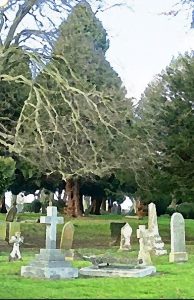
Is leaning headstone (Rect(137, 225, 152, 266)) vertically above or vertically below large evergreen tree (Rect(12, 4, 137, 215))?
below

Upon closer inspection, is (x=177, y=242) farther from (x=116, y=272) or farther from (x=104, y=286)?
(x=104, y=286)

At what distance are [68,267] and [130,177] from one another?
22990 mm

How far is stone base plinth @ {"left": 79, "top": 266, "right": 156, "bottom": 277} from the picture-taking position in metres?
12.1

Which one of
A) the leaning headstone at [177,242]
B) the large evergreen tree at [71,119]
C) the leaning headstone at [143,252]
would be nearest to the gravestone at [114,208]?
the large evergreen tree at [71,119]

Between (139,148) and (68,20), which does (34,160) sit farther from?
(68,20)

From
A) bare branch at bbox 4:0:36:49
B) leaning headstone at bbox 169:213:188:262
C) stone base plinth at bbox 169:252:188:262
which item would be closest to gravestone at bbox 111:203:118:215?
bare branch at bbox 4:0:36:49

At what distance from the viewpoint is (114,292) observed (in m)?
9.59

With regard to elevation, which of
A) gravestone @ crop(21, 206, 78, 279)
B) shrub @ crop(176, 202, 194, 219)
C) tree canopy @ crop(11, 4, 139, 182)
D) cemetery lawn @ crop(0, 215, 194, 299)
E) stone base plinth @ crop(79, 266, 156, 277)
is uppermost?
tree canopy @ crop(11, 4, 139, 182)

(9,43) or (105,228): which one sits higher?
(9,43)

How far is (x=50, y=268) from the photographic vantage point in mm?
11734

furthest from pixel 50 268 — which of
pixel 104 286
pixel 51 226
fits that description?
A: pixel 104 286

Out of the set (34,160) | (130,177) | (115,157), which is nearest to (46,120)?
(34,160)

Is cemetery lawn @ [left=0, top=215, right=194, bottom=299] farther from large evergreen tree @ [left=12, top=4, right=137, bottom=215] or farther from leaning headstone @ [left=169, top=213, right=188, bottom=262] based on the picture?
large evergreen tree @ [left=12, top=4, right=137, bottom=215]

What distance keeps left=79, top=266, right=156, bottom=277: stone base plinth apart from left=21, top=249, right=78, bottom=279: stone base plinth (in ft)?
1.71
